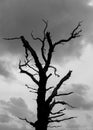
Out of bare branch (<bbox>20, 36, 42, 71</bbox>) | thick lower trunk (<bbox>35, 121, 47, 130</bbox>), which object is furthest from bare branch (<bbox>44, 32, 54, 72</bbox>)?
thick lower trunk (<bbox>35, 121, 47, 130</bbox>)

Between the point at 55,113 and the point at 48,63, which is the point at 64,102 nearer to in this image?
the point at 55,113

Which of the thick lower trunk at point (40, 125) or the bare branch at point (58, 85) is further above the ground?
the bare branch at point (58, 85)

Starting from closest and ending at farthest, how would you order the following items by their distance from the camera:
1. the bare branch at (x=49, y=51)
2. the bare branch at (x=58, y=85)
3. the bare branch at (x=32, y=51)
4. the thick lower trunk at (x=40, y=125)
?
1. the thick lower trunk at (x=40, y=125)
2. the bare branch at (x=58, y=85)
3. the bare branch at (x=32, y=51)
4. the bare branch at (x=49, y=51)

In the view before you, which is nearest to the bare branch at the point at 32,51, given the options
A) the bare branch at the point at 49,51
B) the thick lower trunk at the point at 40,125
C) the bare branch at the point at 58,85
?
the bare branch at the point at 49,51

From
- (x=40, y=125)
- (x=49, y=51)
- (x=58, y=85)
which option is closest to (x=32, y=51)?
(x=49, y=51)

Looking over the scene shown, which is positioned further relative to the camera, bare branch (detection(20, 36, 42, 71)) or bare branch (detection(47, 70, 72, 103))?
bare branch (detection(20, 36, 42, 71))

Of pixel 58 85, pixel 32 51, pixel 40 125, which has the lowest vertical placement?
pixel 40 125

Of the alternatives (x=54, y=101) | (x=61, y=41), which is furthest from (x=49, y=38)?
(x=54, y=101)

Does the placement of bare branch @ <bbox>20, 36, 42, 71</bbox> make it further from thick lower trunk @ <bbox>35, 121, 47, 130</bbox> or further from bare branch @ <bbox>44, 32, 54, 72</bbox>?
thick lower trunk @ <bbox>35, 121, 47, 130</bbox>

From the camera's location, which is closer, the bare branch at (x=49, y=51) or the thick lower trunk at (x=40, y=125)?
the thick lower trunk at (x=40, y=125)

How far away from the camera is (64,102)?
15.0 meters

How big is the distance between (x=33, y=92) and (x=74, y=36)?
4268 millimetres

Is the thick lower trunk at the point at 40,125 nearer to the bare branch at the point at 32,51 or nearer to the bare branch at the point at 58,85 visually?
the bare branch at the point at 58,85

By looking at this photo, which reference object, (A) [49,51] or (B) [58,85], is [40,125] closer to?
(B) [58,85]
